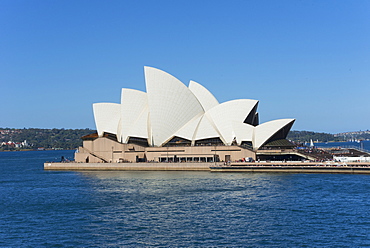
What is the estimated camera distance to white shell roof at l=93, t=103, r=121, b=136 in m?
69.6

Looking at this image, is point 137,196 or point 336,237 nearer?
point 336,237

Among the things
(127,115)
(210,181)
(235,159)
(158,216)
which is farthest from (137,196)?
(127,115)

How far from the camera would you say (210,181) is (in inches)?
1770

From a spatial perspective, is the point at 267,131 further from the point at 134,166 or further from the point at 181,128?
the point at 134,166

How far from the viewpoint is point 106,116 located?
70062 millimetres

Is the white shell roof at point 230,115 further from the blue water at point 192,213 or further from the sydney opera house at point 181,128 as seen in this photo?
the blue water at point 192,213

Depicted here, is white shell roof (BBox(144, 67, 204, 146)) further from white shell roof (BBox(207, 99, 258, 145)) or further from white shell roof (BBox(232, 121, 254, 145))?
white shell roof (BBox(232, 121, 254, 145))

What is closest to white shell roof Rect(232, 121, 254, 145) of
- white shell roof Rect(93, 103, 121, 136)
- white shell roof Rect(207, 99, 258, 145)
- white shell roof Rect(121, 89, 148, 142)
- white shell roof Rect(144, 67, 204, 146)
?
white shell roof Rect(207, 99, 258, 145)

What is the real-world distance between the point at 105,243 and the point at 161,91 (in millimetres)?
41411

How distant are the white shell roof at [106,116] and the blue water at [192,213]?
25179 millimetres

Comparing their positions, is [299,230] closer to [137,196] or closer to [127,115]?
[137,196]

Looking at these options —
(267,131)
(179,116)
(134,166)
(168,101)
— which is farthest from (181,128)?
(267,131)

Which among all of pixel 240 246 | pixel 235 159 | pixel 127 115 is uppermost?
pixel 127 115

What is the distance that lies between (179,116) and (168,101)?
9.21 feet
